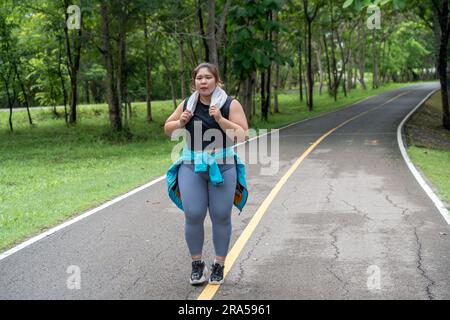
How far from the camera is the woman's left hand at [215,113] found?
199 inches

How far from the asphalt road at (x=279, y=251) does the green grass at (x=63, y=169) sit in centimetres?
77

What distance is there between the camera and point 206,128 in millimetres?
5324

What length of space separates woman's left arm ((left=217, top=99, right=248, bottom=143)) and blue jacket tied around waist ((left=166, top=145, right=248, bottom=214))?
0.75ft

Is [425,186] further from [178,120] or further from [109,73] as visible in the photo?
[109,73]

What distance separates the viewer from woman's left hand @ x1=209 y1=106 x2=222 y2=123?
199 inches

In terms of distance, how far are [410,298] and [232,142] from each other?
2167mm

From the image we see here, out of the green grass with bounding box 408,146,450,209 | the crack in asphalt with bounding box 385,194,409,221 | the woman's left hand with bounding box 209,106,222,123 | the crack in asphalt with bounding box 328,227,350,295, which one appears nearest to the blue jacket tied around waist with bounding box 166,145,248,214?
the woman's left hand with bounding box 209,106,222,123

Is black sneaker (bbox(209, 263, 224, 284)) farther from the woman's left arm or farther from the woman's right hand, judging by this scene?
the woman's right hand

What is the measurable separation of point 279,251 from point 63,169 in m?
10.5

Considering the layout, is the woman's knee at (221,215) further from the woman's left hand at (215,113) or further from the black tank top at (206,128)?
the woman's left hand at (215,113)

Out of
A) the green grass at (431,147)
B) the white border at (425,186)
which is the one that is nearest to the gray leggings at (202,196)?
the white border at (425,186)
